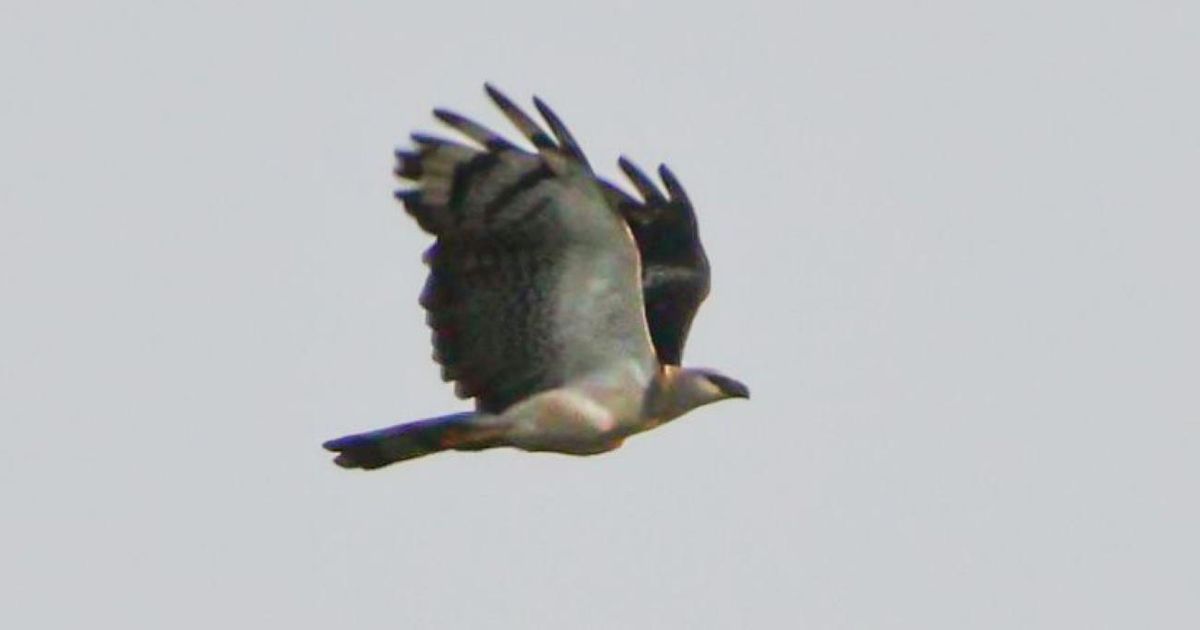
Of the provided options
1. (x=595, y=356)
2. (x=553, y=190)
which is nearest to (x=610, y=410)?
(x=595, y=356)

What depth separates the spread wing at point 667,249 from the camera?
17.3 meters

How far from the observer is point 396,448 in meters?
15.8

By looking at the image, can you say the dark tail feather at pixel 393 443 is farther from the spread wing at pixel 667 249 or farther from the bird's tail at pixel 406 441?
the spread wing at pixel 667 249

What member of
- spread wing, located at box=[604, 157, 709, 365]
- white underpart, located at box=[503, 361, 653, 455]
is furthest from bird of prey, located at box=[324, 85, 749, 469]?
spread wing, located at box=[604, 157, 709, 365]

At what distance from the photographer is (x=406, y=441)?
51.9 feet

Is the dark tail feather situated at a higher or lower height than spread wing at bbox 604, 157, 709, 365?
lower

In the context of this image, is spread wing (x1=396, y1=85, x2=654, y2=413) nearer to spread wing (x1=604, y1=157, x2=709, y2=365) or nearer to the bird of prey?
the bird of prey

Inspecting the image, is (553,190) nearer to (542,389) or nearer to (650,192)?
(542,389)

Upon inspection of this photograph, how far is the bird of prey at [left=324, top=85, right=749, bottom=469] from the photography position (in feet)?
49.4

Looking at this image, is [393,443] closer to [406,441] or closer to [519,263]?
[406,441]

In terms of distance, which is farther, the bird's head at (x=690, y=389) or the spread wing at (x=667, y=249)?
the spread wing at (x=667, y=249)

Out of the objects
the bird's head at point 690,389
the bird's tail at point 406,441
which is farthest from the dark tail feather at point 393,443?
the bird's head at point 690,389

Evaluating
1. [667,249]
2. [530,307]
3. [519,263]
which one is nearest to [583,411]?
[530,307]

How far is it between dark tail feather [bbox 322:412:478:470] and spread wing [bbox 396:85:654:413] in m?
0.26
